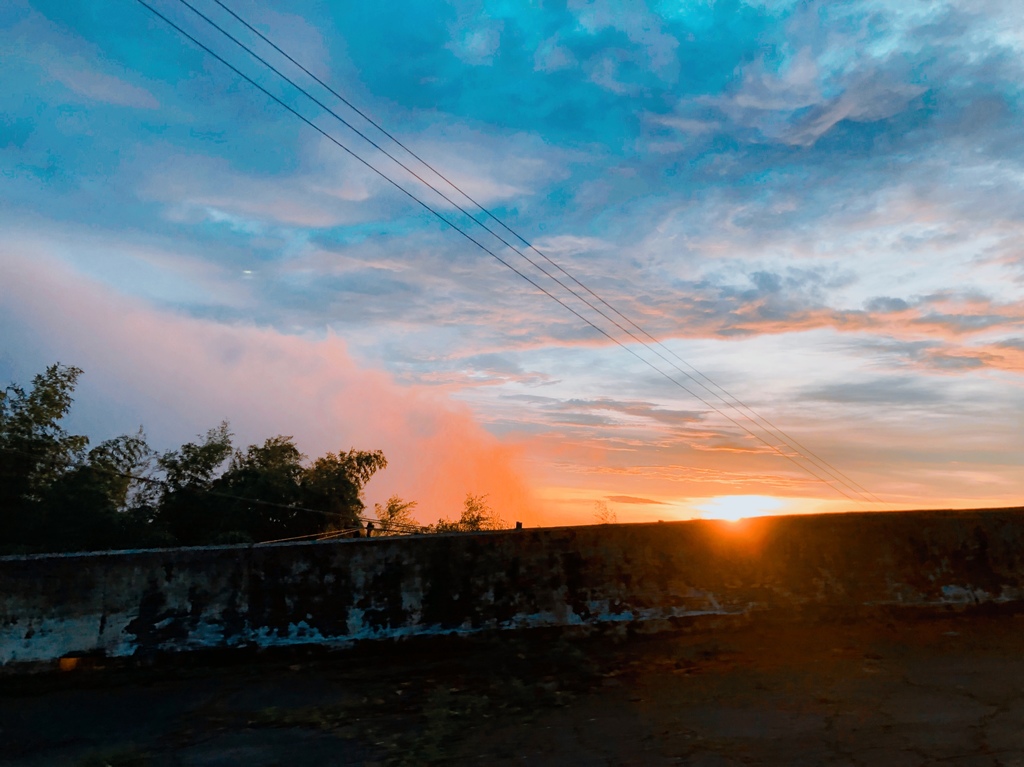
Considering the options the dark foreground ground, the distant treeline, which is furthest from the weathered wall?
the distant treeline

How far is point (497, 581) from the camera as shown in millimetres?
6734

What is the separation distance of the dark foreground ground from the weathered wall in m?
0.24

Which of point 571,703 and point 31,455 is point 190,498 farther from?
point 571,703

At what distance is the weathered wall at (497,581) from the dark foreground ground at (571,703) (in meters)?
0.24

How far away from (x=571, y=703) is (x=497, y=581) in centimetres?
191

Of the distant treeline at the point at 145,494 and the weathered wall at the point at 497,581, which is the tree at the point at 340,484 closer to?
the distant treeline at the point at 145,494

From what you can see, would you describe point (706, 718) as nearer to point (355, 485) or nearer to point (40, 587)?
point (40, 587)

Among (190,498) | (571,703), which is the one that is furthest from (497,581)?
(190,498)

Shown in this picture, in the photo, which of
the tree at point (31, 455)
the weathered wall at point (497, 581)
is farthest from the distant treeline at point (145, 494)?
the weathered wall at point (497, 581)

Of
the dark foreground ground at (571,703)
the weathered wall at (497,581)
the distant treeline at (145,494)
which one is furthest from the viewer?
the distant treeline at (145,494)

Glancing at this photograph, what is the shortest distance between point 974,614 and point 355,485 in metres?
33.7

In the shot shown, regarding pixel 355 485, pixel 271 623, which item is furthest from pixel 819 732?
pixel 355 485

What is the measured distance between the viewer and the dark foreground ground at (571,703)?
13.3ft

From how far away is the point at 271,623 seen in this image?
6.38 m
